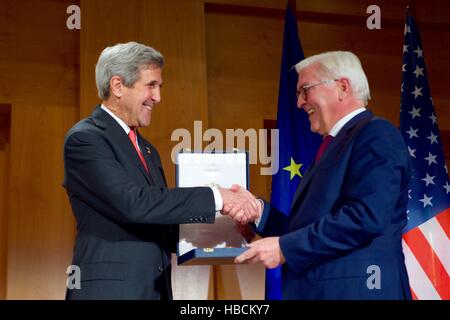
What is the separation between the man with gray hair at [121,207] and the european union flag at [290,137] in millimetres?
1428

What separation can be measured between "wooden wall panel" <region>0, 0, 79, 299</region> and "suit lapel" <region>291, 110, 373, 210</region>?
224 cm

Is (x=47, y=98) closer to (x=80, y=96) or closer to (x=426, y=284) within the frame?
(x=80, y=96)

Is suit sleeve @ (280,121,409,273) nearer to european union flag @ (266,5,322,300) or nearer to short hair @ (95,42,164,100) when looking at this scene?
short hair @ (95,42,164,100)

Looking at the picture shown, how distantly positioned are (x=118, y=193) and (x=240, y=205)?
0.56 meters

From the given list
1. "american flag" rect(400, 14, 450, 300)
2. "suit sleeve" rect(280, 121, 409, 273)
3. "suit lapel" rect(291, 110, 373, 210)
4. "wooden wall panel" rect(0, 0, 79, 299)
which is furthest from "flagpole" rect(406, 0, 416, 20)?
"suit sleeve" rect(280, 121, 409, 273)

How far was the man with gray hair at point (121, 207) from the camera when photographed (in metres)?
2.77

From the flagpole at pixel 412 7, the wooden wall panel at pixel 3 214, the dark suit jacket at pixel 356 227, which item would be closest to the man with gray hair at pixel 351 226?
the dark suit jacket at pixel 356 227

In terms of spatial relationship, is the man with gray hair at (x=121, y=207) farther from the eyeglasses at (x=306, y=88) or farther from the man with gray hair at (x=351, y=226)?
the eyeglasses at (x=306, y=88)

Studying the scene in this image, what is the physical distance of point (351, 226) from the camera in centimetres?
244

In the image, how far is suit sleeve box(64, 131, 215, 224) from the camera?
2.79 meters

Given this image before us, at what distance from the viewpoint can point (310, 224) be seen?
2.61 m

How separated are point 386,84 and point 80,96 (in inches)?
91.7
